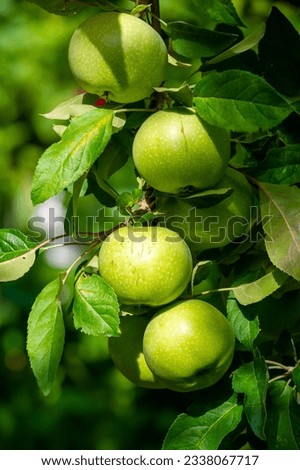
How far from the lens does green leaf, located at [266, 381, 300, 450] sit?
979 millimetres

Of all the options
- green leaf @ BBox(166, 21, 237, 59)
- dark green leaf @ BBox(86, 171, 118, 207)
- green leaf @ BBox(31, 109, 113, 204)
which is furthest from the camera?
dark green leaf @ BBox(86, 171, 118, 207)

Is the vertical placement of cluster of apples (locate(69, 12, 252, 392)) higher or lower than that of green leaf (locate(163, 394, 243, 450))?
higher

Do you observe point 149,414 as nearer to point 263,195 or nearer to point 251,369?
point 251,369

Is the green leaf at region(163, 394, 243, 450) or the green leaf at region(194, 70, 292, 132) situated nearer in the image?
the green leaf at region(194, 70, 292, 132)

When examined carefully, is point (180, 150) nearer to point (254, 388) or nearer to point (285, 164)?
point (285, 164)

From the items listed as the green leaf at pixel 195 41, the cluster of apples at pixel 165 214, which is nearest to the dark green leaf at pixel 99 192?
the cluster of apples at pixel 165 214

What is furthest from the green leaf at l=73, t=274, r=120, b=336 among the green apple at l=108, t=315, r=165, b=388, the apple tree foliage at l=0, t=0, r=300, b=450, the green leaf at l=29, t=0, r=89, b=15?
the green leaf at l=29, t=0, r=89, b=15

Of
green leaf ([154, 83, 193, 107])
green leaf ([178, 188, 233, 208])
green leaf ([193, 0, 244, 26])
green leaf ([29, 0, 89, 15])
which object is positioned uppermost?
green leaf ([193, 0, 244, 26])

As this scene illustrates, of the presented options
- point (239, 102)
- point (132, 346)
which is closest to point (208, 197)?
point (239, 102)

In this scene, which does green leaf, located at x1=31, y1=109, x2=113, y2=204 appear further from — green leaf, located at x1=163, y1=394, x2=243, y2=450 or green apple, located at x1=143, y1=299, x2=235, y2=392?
green leaf, located at x1=163, y1=394, x2=243, y2=450

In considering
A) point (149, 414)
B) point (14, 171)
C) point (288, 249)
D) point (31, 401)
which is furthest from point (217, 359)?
point (14, 171)

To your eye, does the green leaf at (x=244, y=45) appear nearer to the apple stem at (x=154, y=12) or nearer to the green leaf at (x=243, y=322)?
the apple stem at (x=154, y=12)

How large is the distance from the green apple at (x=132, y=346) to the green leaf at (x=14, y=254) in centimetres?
14

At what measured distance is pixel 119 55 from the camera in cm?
86
